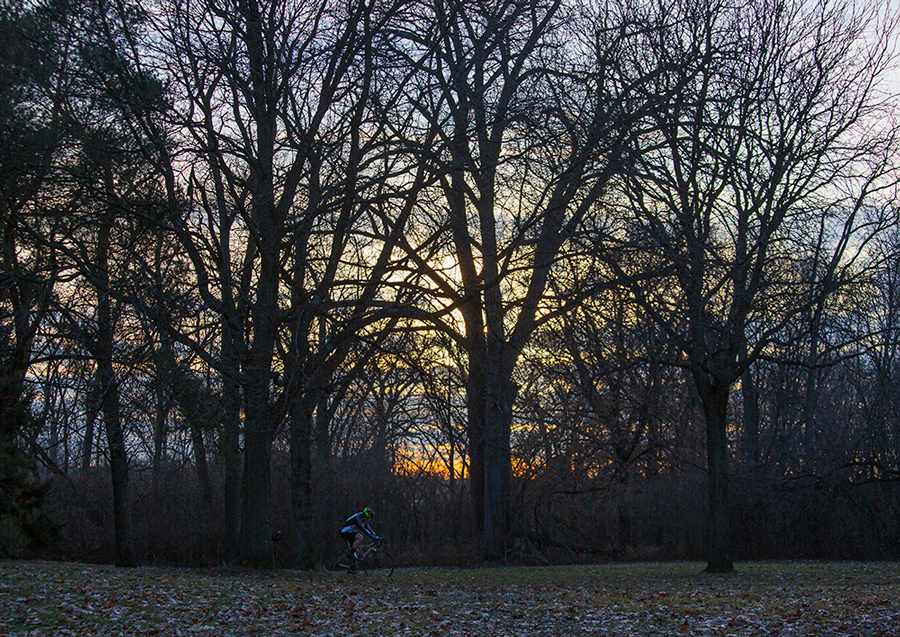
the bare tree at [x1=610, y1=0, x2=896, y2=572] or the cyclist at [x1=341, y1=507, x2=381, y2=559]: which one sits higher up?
the bare tree at [x1=610, y1=0, x2=896, y2=572]

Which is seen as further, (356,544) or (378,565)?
(378,565)

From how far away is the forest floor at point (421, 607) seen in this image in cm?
756

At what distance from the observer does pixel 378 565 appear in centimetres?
1802

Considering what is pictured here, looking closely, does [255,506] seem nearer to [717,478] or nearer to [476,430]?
[476,430]

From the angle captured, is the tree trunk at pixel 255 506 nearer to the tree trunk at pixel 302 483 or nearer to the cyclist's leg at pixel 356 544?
the tree trunk at pixel 302 483

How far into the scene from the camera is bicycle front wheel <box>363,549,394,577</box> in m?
16.5

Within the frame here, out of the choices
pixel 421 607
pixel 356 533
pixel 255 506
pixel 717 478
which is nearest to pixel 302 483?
pixel 255 506

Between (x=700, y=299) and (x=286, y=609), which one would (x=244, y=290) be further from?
(x=700, y=299)

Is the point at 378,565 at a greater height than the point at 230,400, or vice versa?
the point at 230,400

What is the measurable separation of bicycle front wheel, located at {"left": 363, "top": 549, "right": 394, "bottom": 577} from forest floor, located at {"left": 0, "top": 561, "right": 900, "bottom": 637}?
10.4 feet

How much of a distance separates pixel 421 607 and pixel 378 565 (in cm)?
852

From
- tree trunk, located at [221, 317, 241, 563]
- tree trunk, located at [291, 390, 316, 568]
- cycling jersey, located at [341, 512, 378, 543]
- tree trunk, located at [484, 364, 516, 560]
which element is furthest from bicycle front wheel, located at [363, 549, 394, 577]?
tree trunk, located at [221, 317, 241, 563]

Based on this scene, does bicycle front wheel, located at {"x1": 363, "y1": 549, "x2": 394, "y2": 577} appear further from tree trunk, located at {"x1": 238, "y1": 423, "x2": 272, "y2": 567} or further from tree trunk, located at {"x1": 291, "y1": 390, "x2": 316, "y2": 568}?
tree trunk, located at {"x1": 238, "y1": 423, "x2": 272, "y2": 567}

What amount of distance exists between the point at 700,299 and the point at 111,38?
987 cm
